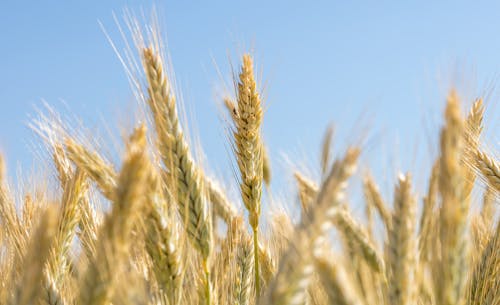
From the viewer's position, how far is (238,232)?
2.67 m

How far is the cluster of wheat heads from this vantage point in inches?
50.1

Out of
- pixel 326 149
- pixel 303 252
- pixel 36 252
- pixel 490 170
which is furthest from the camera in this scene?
pixel 490 170

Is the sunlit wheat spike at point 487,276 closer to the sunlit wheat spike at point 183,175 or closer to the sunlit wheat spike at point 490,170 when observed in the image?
the sunlit wheat spike at point 490,170

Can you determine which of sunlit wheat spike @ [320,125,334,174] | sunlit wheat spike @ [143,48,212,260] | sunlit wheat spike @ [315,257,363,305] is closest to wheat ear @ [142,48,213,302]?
sunlit wheat spike @ [143,48,212,260]

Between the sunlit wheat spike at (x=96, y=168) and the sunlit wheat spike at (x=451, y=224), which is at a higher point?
the sunlit wheat spike at (x=96, y=168)

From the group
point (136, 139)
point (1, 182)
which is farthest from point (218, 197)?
point (136, 139)

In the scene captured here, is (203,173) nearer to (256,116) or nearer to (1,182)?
(256,116)

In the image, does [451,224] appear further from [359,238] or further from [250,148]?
[250,148]

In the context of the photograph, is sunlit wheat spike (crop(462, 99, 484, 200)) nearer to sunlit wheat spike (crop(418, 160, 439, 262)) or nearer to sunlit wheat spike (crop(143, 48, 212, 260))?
sunlit wheat spike (crop(418, 160, 439, 262))

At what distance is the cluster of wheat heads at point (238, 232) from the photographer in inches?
50.1

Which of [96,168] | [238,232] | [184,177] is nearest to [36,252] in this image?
[96,168]

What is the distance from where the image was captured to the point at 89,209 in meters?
2.53

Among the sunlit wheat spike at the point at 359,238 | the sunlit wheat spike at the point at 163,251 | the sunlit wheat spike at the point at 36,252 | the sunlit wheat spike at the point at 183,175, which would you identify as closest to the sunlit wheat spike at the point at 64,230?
the sunlit wheat spike at the point at 183,175

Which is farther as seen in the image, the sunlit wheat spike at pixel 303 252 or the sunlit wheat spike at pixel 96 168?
the sunlit wheat spike at pixel 96 168
